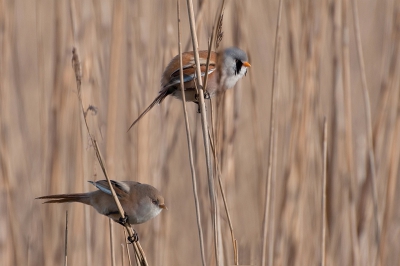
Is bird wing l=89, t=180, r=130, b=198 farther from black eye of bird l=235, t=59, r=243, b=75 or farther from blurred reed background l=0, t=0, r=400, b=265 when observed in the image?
black eye of bird l=235, t=59, r=243, b=75

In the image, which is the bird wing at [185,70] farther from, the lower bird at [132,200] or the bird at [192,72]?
the lower bird at [132,200]

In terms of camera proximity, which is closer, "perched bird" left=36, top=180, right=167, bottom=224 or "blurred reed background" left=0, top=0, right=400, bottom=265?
"perched bird" left=36, top=180, right=167, bottom=224

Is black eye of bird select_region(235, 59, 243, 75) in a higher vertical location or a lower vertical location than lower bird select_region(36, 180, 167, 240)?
higher

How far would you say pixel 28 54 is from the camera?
3312 millimetres

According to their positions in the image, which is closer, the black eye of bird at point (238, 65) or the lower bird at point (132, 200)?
the lower bird at point (132, 200)

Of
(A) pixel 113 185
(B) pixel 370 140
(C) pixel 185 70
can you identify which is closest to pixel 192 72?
(C) pixel 185 70

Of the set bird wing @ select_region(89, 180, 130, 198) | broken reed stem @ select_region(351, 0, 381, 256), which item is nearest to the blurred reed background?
broken reed stem @ select_region(351, 0, 381, 256)

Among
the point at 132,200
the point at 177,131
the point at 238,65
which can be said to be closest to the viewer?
the point at 132,200

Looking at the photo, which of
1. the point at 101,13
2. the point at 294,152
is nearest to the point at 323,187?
the point at 294,152

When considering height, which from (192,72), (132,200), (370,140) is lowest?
(132,200)

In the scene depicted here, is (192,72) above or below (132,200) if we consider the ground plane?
above

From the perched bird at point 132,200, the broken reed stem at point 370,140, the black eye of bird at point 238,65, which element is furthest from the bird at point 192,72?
the broken reed stem at point 370,140

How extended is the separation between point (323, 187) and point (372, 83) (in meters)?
1.30

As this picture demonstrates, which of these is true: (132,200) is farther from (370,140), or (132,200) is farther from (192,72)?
(370,140)
